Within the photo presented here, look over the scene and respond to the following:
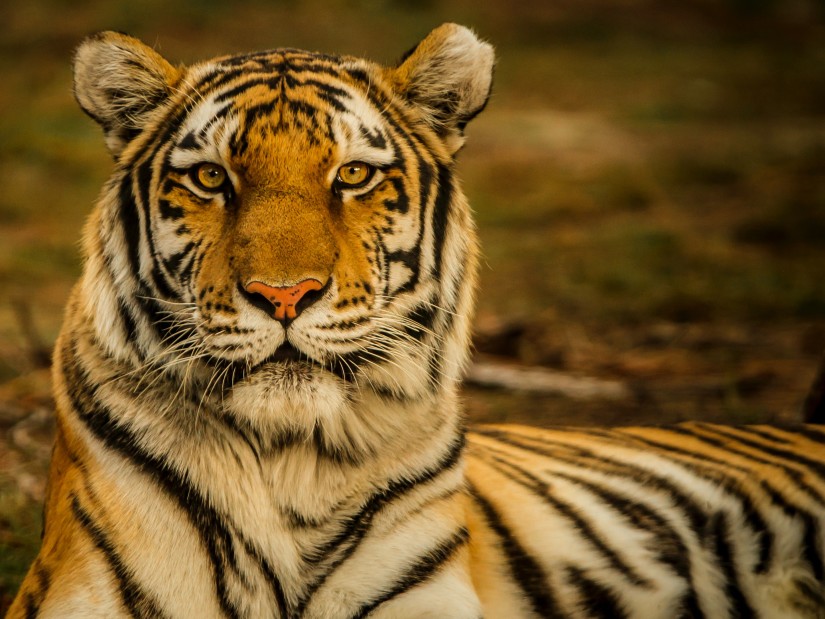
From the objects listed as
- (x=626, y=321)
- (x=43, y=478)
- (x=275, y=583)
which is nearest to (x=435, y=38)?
(x=275, y=583)

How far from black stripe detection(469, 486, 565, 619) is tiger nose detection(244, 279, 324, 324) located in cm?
75

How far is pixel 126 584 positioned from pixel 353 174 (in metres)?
0.91

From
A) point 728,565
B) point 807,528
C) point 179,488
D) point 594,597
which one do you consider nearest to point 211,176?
point 179,488

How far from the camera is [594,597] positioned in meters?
2.43

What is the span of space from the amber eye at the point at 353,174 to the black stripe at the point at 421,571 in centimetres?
75

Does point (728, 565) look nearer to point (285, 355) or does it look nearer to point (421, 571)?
point (421, 571)

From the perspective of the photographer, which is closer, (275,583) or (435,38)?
(275,583)

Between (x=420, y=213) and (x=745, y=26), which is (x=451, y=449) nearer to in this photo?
(x=420, y=213)

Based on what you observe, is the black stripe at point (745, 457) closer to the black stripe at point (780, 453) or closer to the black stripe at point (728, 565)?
the black stripe at point (780, 453)

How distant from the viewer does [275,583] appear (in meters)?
2.03

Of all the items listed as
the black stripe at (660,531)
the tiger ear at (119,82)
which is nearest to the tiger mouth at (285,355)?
the tiger ear at (119,82)

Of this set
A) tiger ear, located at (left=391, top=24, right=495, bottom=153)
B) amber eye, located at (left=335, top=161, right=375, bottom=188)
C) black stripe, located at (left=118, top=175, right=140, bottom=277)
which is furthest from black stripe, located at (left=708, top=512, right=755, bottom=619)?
black stripe, located at (left=118, top=175, right=140, bottom=277)

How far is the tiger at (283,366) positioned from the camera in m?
2.00

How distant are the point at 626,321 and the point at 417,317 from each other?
3590 mm
